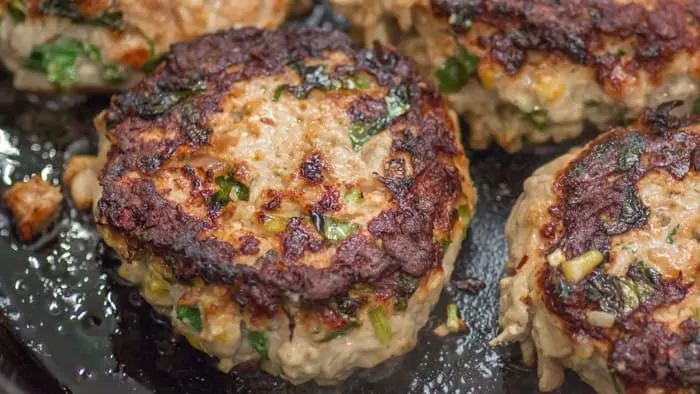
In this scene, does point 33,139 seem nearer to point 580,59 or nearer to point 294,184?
point 294,184

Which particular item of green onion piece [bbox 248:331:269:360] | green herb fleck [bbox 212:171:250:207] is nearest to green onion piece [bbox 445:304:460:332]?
green onion piece [bbox 248:331:269:360]

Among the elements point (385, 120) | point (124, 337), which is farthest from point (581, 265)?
point (124, 337)

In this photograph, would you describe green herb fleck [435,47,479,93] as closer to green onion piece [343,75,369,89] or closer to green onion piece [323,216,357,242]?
green onion piece [343,75,369,89]

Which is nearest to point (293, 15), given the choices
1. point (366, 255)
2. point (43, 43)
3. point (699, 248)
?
point (43, 43)

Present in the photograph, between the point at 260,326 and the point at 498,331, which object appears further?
the point at 498,331

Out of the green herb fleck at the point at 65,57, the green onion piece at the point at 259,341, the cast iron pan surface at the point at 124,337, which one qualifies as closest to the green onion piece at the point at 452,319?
the cast iron pan surface at the point at 124,337

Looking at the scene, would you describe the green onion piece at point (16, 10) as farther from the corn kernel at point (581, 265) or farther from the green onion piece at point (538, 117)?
the corn kernel at point (581, 265)
